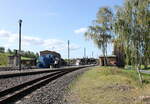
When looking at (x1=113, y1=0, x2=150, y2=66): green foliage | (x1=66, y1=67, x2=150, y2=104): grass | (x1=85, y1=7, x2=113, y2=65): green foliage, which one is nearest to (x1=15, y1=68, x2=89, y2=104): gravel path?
(x1=66, y1=67, x2=150, y2=104): grass

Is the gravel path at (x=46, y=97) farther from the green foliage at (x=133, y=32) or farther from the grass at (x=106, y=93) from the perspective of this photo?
the green foliage at (x=133, y=32)

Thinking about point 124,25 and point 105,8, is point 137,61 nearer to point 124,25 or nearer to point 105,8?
point 124,25

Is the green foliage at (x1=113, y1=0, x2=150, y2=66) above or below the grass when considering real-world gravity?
above

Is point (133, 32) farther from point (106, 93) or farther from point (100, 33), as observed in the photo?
point (100, 33)

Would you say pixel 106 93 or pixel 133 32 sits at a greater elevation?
pixel 133 32

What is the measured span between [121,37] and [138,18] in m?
1.94

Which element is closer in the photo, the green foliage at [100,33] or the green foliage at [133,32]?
the green foliage at [133,32]

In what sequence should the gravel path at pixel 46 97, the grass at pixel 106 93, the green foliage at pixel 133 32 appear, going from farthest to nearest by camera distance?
the green foliage at pixel 133 32 → the grass at pixel 106 93 → the gravel path at pixel 46 97

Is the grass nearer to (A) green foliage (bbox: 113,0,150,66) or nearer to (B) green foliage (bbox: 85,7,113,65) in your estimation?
(A) green foliage (bbox: 113,0,150,66)

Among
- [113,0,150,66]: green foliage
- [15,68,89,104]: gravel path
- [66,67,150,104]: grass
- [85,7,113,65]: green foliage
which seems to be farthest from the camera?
[85,7,113,65]: green foliage

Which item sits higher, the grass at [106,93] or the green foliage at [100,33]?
the green foliage at [100,33]

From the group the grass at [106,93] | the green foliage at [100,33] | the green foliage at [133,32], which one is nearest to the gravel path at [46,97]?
the grass at [106,93]

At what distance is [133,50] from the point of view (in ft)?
56.5

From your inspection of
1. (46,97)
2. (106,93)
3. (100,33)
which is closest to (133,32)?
(106,93)
